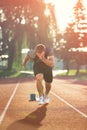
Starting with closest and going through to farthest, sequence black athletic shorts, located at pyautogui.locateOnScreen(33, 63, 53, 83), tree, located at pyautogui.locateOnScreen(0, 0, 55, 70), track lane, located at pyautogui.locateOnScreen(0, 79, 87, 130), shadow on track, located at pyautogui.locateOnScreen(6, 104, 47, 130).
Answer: shadow on track, located at pyautogui.locateOnScreen(6, 104, 47, 130), track lane, located at pyautogui.locateOnScreen(0, 79, 87, 130), black athletic shorts, located at pyautogui.locateOnScreen(33, 63, 53, 83), tree, located at pyautogui.locateOnScreen(0, 0, 55, 70)

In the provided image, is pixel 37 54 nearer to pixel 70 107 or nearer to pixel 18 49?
pixel 70 107

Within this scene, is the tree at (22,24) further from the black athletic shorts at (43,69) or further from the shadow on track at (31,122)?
the shadow on track at (31,122)

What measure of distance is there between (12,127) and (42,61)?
5.50 meters

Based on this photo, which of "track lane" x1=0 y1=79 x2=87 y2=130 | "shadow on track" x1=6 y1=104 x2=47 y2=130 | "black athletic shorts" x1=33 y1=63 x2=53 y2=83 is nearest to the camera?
"shadow on track" x1=6 y1=104 x2=47 y2=130

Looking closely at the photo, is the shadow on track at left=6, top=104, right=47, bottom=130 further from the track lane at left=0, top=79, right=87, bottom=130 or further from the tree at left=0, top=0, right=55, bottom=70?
the tree at left=0, top=0, right=55, bottom=70

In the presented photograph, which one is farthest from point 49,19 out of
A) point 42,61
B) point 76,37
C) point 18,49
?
point 42,61

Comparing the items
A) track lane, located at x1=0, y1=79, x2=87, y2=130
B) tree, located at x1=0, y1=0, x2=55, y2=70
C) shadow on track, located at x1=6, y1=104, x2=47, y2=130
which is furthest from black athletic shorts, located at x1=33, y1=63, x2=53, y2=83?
tree, located at x1=0, y1=0, x2=55, y2=70

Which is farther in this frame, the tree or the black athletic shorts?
the tree

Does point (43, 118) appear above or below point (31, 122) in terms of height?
below

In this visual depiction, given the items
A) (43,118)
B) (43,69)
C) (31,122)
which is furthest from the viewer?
(43,69)

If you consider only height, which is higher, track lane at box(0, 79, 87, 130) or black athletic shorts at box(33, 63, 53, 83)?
black athletic shorts at box(33, 63, 53, 83)

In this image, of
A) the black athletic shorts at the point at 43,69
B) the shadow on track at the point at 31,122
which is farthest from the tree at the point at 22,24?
the shadow on track at the point at 31,122

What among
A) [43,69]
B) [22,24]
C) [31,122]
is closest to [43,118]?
[31,122]

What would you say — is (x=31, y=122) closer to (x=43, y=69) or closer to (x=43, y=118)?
(x=43, y=118)
